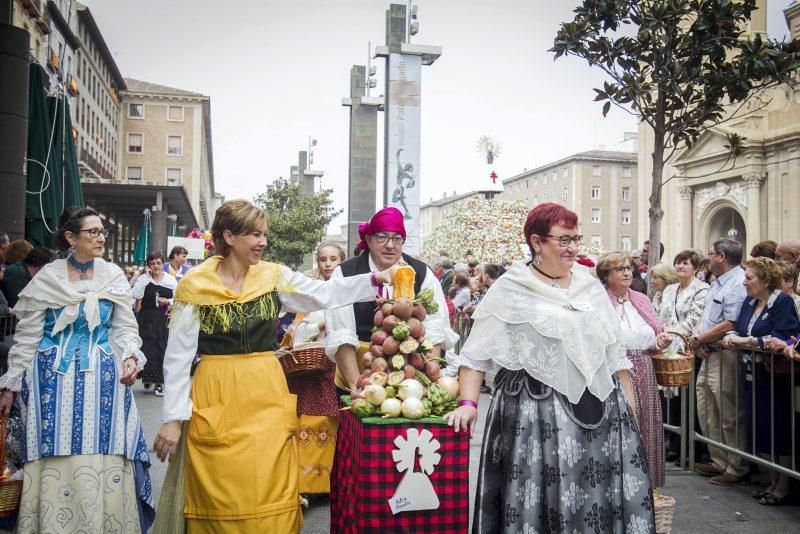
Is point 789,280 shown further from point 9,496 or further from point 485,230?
point 485,230

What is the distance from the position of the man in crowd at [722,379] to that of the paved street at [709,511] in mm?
218

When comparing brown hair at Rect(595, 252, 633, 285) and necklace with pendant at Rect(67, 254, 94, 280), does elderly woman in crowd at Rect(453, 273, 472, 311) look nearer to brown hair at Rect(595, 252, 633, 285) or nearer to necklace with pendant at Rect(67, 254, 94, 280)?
brown hair at Rect(595, 252, 633, 285)

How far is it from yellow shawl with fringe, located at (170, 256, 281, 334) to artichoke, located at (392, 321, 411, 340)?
66cm

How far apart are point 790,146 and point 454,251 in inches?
603

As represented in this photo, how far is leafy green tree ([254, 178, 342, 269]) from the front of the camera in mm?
43219

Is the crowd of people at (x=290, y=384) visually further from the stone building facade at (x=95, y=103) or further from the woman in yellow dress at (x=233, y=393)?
the stone building facade at (x=95, y=103)

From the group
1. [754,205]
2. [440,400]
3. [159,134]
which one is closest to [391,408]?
[440,400]

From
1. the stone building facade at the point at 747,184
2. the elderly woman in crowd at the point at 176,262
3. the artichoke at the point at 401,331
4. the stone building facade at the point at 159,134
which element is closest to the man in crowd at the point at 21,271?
the elderly woman in crowd at the point at 176,262

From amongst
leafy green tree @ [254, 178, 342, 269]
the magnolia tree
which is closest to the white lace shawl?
the magnolia tree

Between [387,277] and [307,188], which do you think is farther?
[307,188]

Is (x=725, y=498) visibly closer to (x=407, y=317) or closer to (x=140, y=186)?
(x=407, y=317)

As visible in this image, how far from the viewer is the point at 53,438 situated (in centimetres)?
414

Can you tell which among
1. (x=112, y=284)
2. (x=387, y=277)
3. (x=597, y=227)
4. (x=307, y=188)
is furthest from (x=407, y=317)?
(x=597, y=227)

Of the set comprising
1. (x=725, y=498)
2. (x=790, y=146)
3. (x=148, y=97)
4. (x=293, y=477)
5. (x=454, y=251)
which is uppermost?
(x=148, y=97)
